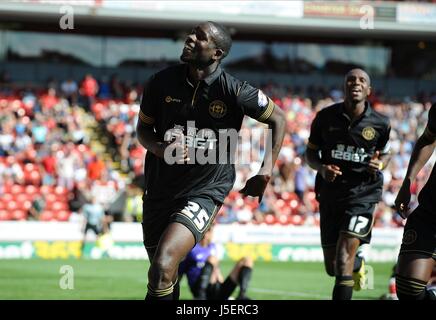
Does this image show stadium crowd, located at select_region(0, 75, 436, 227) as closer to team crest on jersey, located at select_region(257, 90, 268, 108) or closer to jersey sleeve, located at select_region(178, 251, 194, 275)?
jersey sleeve, located at select_region(178, 251, 194, 275)

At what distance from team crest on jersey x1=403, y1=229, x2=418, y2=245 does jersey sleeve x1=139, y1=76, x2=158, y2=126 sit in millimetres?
2496

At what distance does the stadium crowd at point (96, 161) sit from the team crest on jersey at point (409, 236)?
17466 millimetres

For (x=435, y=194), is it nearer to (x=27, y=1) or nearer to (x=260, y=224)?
(x=260, y=224)

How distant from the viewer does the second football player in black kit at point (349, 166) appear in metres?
10.5

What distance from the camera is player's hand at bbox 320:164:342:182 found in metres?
10.4

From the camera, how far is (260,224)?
26.7 meters

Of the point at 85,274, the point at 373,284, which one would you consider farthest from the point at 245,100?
the point at 85,274

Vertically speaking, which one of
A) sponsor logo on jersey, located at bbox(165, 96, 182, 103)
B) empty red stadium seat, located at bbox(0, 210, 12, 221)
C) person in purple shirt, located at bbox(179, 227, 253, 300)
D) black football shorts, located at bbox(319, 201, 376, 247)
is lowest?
empty red stadium seat, located at bbox(0, 210, 12, 221)

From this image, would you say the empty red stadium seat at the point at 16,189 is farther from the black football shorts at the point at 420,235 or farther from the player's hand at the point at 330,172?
the black football shorts at the point at 420,235

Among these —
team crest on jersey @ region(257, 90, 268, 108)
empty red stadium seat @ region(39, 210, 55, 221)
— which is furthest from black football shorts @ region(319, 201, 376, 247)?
empty red stadium seat @ region(39, 210, 55, 221)

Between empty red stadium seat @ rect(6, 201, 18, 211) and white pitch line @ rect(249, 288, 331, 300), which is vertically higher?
white pitch line @ rect(249, 288, 331, 300)

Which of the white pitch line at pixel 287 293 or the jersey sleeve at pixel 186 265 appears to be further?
the white pitch line at pixel 287 293

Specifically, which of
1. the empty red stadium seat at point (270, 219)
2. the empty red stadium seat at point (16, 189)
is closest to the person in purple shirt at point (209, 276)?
the empty red stadium seat at point (16, 189)

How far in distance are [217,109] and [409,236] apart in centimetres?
201
